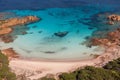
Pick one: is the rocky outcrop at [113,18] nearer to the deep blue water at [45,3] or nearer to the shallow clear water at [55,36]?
the shallow clear water at [55,36]

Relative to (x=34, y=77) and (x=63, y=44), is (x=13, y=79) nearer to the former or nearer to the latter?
Answer: (x=34, y=77)

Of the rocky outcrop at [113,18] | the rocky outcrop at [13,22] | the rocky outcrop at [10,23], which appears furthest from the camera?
the rocky outcrop at [113,18]

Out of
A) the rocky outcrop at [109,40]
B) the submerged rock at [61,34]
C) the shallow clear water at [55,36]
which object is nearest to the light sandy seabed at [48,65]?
the shallow clear water at [55,36]

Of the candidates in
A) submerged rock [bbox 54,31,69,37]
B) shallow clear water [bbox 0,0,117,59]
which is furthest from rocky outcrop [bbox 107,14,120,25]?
submerged rock [bbox 54,31,69,37]

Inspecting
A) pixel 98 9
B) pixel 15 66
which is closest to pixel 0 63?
pixel 15 66

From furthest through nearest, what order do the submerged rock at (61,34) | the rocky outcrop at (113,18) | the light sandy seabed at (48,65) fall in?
the rocky outcrop at (113,18) → the submerged rock at (61,34) → the light sandy seabed at (48,65)

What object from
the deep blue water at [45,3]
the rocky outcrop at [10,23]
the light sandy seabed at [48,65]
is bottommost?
the light sandy seabed at [48,65]
